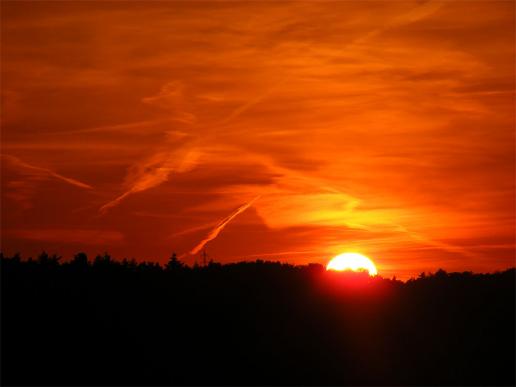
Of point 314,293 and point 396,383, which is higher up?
point 314,293

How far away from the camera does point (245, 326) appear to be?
40.6 meters

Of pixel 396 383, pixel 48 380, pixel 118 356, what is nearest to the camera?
pixel 48 380

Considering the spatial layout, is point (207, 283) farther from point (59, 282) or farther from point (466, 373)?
point (466, 373)

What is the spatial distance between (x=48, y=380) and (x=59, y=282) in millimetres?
6890

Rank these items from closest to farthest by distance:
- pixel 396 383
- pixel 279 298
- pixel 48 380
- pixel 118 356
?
pixel 48 380
pixel 118 356
pixel 396 383
pixel 279 298

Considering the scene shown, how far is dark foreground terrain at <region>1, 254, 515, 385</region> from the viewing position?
119 ft

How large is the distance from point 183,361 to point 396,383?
29.7ft

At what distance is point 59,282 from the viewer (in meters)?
40.3

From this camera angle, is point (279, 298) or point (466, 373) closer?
point (466, 373)

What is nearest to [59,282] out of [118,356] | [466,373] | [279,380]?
[118,356]

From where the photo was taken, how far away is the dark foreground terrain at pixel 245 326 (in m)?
36.3

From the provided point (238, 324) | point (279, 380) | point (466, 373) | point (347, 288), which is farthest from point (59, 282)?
point (466, 373)

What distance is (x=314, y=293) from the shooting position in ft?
146

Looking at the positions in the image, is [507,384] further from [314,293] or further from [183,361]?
[183,361]
